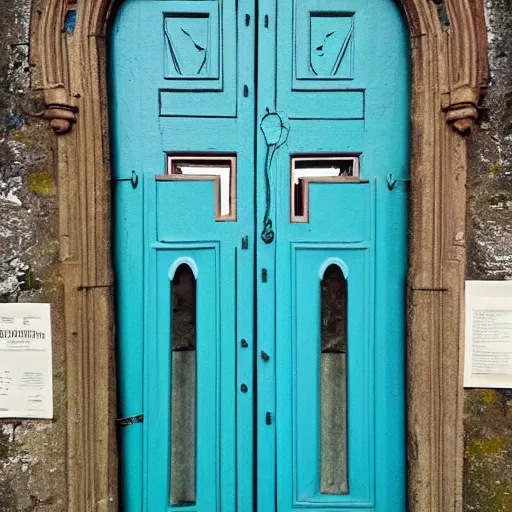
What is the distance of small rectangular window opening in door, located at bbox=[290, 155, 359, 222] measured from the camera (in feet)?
7.40

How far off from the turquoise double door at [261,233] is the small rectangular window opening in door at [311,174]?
0.01 metres

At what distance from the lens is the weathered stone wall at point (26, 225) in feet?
7.14

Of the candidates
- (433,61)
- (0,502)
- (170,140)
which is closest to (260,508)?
(0,502)

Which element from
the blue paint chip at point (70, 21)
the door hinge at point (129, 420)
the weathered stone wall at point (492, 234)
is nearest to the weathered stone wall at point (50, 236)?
the weathered stone wall at point (492, 234)

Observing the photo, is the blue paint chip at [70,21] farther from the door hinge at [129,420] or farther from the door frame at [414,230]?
the door hinge at [129,420]

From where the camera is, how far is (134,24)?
7.41 ft

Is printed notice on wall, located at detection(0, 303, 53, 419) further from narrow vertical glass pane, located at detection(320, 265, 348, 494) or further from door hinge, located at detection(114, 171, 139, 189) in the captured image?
narrow vertical glass pane, located at detection(320, 265, 348, 494)

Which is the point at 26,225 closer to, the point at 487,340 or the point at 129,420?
the point at 129,420

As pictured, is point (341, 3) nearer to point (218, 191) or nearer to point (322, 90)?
point (322, 90)

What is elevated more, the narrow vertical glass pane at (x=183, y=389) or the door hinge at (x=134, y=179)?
the door hinge at (x=134, y=179)

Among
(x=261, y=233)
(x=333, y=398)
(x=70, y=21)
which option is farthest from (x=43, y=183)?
(x=333, y=398)

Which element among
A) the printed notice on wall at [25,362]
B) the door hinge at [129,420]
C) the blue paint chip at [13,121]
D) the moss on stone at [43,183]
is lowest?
the door hinge at [129,420]

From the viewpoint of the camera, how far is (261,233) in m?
2.26

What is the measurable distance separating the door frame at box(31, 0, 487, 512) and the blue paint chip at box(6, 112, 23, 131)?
0.44 feet
